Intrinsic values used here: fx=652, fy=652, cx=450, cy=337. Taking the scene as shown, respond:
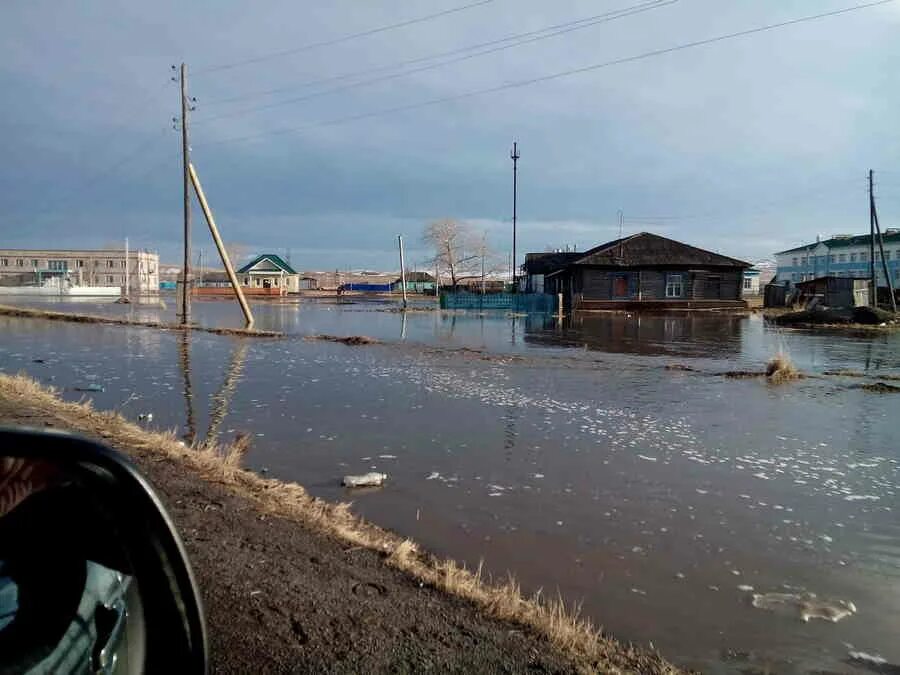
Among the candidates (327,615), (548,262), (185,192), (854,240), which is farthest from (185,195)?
(854,240)

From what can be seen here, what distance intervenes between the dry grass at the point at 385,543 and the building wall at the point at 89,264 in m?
109

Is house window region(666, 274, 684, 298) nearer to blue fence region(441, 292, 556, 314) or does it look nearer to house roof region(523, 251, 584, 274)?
blue fence region(441, 292, 556, 314)

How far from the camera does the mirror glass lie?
1546mm

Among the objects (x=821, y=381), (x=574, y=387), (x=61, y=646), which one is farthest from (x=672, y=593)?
(x=821, y=381)

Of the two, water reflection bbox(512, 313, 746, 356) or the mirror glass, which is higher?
the mirror glass

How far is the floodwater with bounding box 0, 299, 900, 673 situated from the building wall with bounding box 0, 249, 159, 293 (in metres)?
103

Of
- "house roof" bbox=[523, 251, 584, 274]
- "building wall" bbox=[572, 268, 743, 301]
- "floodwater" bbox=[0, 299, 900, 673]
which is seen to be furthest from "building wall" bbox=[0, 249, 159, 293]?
"floodwater" bbox=[0, 299, 900, 673]

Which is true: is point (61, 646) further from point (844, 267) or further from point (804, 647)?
point (844, 267)

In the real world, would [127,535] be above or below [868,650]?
above

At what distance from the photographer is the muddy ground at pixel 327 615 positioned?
9.28ft

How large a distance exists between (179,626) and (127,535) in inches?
11.1

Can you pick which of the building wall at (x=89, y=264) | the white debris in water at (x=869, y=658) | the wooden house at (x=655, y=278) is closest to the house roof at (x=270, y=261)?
the building wall at (x=89, y=264)

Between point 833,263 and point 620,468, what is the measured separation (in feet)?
331

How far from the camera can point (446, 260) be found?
91.2 meters
